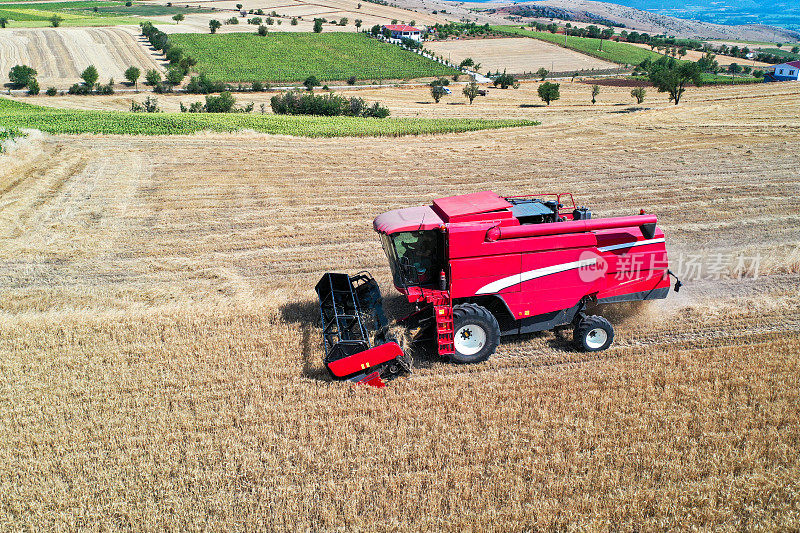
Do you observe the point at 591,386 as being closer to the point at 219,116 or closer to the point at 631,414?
the point at 631,414

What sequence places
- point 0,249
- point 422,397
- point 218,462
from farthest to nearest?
point 0,249
point 422,397
point 218,462

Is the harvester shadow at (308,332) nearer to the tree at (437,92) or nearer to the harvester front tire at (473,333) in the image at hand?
the harvester front tire at (473,333)

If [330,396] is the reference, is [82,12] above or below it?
above

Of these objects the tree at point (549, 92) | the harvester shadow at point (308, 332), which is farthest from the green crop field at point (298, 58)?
the harvester shadow at point (308, 332)

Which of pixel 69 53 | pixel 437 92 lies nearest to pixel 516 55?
pixel 437 92

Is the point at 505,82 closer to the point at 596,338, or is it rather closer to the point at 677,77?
the point at 677,77

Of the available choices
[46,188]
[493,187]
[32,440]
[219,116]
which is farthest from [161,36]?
[32,440]
